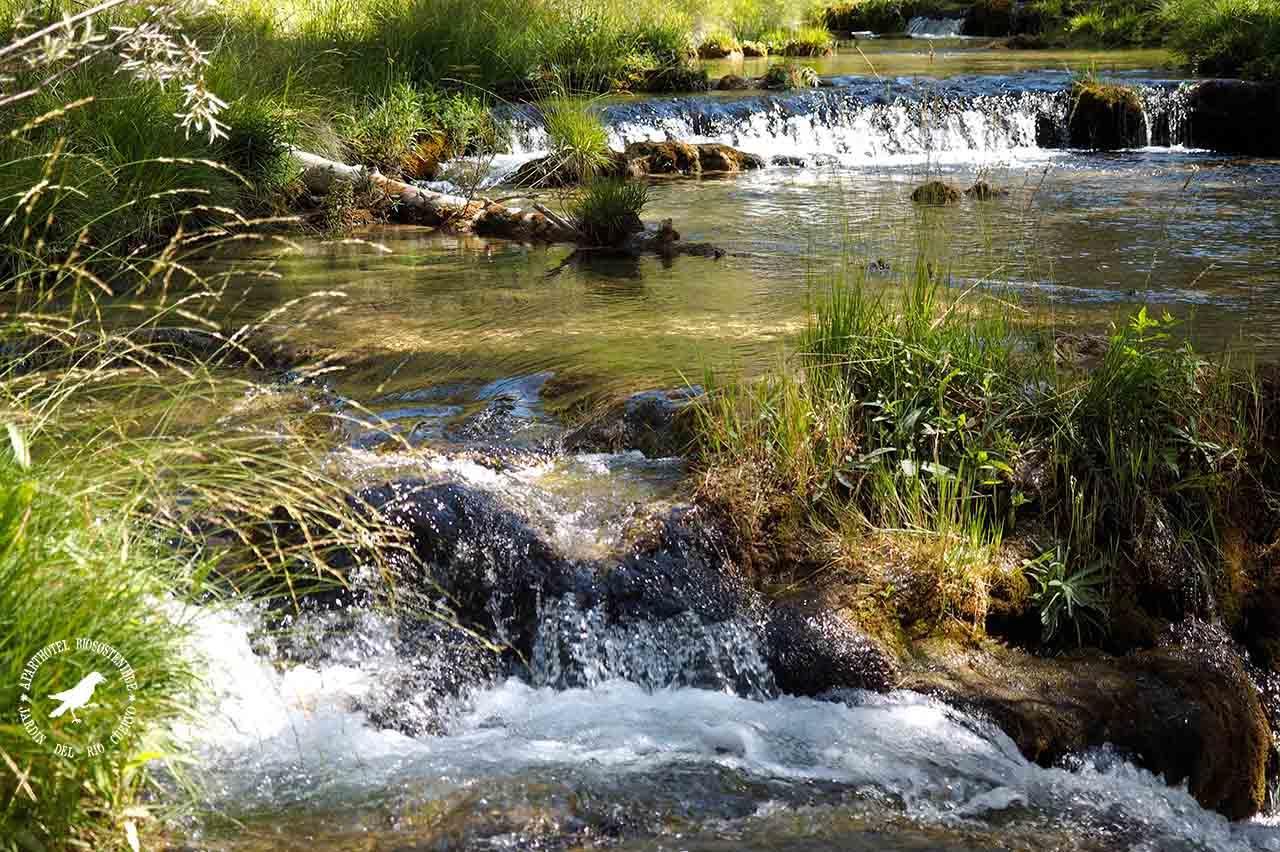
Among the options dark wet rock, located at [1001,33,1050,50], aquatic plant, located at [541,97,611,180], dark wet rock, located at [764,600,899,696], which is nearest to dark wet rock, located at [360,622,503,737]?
dark wet rock, located at [764,600,899,696]

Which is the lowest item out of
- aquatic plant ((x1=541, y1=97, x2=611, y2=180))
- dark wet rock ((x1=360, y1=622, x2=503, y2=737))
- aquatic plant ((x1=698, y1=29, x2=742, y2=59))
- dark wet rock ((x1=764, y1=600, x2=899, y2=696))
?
dark wet rock ((x1=764, y1=600, x2=899, y2=696))

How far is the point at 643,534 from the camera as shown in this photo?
15.0ft

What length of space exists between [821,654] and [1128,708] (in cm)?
97

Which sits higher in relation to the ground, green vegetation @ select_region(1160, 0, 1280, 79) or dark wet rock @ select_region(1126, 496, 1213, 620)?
green vegetation @ select_region(1160, 0, 1280, 79)

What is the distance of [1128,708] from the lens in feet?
13.5

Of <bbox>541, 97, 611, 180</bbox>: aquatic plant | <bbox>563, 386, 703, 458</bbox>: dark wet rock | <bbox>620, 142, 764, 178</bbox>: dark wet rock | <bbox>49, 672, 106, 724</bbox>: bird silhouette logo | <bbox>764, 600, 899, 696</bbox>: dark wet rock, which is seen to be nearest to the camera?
<bbox>49, 672, 106, 724</bbox>: bird silhouette logo

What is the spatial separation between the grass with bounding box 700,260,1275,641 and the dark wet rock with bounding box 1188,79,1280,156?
12.4 metres

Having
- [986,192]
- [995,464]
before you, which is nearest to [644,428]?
[995,464]

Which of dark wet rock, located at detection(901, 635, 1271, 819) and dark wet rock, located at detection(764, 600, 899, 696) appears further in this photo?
dark wet rock, located at detection(764, 600, 899, 696)

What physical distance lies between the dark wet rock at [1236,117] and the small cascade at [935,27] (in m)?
13.8

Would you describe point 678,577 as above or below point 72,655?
below

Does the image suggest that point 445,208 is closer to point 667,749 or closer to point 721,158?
point 721,158

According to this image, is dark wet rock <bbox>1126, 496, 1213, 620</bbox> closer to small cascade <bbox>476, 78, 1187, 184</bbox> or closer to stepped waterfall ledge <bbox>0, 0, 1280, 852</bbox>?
stepped waterfall ledge <bbox>0, 0, 1280, 852</bbox>

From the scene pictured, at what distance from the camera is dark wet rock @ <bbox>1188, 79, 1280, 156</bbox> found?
15742 mm
